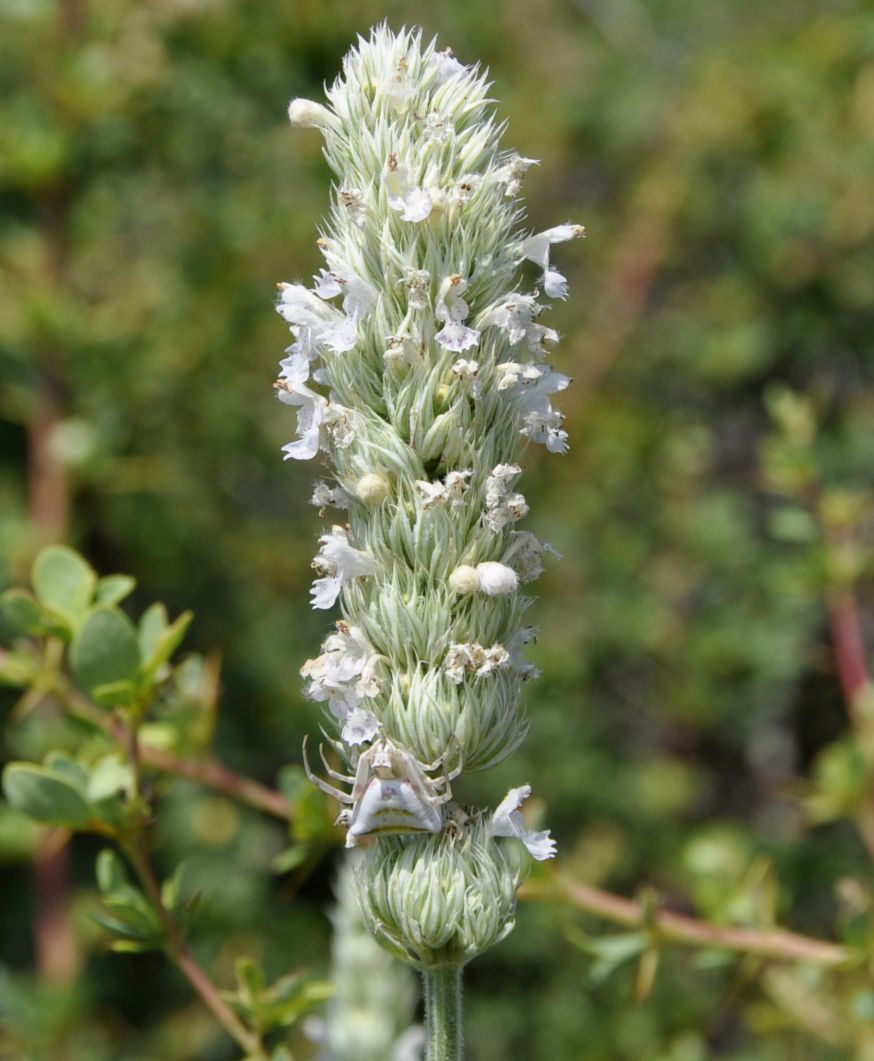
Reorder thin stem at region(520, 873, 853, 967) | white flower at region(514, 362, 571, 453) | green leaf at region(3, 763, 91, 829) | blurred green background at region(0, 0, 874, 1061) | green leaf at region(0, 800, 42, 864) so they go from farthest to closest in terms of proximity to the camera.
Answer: blurred green background at region(0, 0, 874, 1061), green leaf at region(0, 800, 42, 864), thin stem at region(520, 873, 853, 967), green leaf at region(3, 763, 91, 829), white flower at region(514, 362, 571, 453)

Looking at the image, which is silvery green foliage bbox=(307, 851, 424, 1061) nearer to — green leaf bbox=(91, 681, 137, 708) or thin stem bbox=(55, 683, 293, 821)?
thin stem bbox=(55, 683, 293, 821)

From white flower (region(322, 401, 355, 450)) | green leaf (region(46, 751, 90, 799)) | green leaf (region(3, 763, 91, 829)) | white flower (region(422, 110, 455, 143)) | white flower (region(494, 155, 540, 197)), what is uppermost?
white flower (region(422, 110, 455, 143))

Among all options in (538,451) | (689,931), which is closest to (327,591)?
(689,931)

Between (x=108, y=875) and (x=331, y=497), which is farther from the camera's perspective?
(x=108, y=875)

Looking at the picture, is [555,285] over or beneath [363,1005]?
over

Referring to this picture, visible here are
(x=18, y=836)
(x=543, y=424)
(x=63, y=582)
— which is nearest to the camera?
(x=543, y=424)

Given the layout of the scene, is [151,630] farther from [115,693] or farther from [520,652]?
[520,652]

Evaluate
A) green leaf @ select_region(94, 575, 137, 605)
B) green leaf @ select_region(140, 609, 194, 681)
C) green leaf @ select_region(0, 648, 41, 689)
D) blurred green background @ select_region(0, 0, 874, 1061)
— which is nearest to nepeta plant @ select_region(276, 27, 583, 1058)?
green leaf @ select_region(140, 609, 194, 681)

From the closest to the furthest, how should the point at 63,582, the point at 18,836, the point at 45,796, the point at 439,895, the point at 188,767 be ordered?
1. the point at 439,895
2. the point at 45,796
3. the point at 63,582
4. the point at 188,767
5. the point at 18,836
